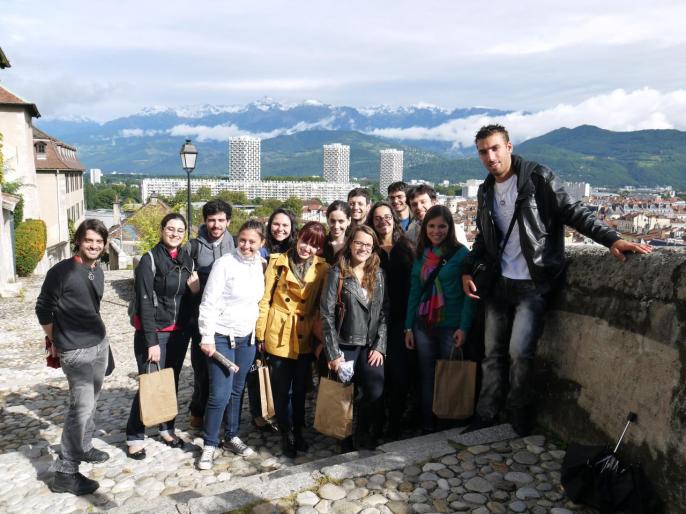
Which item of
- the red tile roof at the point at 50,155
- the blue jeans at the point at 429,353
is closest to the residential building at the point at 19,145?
the red tile roof at the point at 50,155

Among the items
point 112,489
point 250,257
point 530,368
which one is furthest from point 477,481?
point 112,489

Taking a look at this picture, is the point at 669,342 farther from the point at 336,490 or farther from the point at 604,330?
the point at 336,490

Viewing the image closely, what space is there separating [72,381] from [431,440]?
8.61 ft

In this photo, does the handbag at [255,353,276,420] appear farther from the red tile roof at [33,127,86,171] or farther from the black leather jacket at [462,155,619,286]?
the red tile roof at [33,127,86,171]

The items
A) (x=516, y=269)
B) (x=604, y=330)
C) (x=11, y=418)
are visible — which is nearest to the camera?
(x=604, y=330)

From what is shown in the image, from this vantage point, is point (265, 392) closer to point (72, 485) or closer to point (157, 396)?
point (157, 396)

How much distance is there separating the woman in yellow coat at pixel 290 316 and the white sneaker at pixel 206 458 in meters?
0.56

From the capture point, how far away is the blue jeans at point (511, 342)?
372 centimetres

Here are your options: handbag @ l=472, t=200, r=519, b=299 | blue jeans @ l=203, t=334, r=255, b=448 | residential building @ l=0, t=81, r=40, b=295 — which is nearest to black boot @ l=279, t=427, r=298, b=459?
blue jeans @ l=203, t=334, r=255, b=448

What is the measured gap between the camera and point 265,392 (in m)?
4.38

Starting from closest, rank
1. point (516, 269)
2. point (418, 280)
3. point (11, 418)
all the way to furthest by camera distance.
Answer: point (516, 269) → point (418, 280) → point (11, 418)

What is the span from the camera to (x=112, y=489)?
12.6 ft

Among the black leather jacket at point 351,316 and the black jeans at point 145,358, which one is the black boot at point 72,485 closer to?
the black jeans at point 145,358

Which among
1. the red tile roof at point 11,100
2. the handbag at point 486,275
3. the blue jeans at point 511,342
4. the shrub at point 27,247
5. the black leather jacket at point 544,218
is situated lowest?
the shrub at point 27,247
